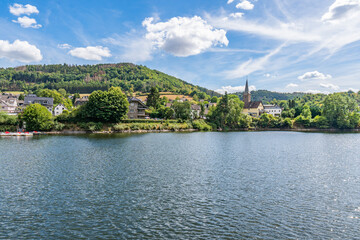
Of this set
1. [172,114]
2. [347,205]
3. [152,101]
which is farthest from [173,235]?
[152,101]

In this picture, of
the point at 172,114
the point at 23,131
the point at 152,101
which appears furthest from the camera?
the point at 152,101

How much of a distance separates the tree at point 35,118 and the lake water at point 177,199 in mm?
46301

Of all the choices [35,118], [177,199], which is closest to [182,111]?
[35,118]

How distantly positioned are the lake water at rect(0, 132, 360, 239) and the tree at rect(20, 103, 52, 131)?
46301mm

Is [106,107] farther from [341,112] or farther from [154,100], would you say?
[341,112]

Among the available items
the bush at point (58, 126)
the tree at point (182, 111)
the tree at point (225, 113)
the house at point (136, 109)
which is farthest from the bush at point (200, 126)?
the bush at point (58, 126)

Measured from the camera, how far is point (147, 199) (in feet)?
64.5

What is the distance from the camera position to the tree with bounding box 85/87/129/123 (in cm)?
8450

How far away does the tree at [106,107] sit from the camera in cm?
8450

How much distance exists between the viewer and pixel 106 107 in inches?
3329

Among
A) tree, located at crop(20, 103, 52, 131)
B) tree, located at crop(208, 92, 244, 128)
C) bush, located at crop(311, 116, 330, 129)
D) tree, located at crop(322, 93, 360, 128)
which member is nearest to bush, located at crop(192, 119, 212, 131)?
tree, located at crop(208, 92, 244, 128)

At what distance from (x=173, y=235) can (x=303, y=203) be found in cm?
1144

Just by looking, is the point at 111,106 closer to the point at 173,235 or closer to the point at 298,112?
the point at 173,235

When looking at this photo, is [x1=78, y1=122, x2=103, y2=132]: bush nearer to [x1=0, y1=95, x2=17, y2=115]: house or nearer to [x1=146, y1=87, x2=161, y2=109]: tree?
[x1=146, y1=87, x2=161, y2=109]: tree
